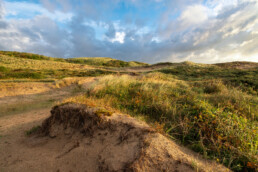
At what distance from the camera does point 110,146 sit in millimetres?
2768

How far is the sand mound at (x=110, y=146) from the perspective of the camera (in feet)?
7.16

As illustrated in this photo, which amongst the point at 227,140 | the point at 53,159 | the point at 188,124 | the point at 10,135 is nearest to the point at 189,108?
the point at 188,124

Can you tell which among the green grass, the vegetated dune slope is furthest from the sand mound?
the green grass

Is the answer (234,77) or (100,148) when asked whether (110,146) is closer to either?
(100,148)

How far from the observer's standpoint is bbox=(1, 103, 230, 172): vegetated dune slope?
2.21 metres

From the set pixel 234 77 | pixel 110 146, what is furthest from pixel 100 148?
pixel 234 77

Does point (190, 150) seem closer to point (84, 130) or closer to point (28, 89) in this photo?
point (84, 130)

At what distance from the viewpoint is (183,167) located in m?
2.08

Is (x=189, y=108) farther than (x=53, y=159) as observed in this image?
Yes

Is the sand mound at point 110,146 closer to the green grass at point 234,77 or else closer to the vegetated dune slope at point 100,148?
the vegetated dune slope at point 100,148

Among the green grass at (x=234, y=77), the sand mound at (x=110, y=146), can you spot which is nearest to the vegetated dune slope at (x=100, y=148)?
the sand mound at (x=110, y=146)

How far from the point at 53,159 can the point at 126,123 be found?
190 cm

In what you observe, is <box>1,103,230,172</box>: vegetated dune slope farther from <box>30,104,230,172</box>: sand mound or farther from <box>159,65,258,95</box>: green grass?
<box>159,65,258,95</box>: green grass

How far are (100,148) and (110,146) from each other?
274 mm
